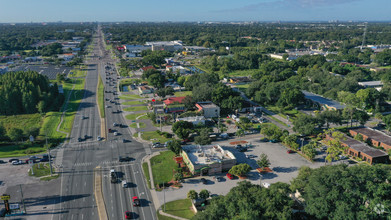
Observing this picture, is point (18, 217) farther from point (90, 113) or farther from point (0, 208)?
point (90, 113)

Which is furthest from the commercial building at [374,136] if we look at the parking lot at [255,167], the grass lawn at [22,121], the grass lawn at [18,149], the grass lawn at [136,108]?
the grass lawn at [22,121]

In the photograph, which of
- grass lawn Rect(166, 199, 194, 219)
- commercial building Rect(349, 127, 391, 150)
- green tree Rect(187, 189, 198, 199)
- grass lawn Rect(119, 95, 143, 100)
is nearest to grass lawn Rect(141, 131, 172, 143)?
grass lawn Rect(166, 199, 194, 219)

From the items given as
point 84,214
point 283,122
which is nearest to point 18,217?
point 84,214

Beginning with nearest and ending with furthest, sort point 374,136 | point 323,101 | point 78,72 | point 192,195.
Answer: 1. point 192,195
2. point 374,136
3. point 323,101
4. point 78,72

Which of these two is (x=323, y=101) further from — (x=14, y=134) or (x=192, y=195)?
(x=14, y=134)

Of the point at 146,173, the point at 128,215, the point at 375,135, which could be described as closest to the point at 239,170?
the point at 146,173

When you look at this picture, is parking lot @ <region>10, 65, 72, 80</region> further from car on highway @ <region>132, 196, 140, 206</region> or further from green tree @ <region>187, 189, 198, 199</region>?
green tree @ <region>187, 189, 198, 199</region>

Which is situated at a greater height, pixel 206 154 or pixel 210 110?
pixel 210 110

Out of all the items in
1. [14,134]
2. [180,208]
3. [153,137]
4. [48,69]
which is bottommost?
[180,208]
